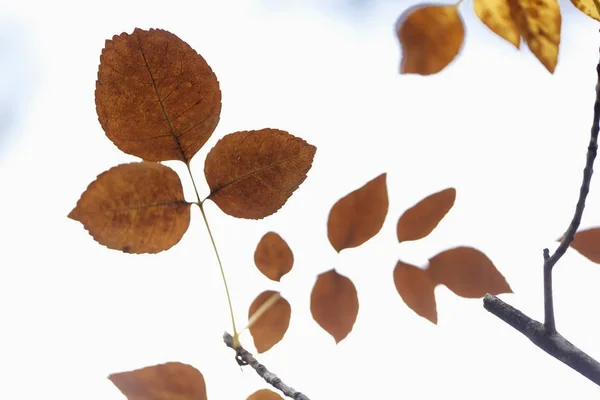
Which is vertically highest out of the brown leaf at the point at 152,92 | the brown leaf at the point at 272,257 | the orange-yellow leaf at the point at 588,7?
the orange-yellow leaf at the point at 588,7

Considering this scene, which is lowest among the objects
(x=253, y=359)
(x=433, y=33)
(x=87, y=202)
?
(x=253, y=359)

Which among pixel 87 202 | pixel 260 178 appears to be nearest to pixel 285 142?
pixel 260 178

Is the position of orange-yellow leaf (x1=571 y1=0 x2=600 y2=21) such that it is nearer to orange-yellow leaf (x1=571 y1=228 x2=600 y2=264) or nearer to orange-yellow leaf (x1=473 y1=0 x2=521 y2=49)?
orange-yellow leaf (x1=473 y1=0 x2=521 y2=49)

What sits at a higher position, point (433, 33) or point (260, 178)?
point (433, 33)

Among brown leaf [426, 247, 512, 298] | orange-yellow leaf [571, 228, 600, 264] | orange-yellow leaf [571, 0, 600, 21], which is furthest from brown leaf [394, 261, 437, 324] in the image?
orange-yellow leaf [571, 0, 600, 21]

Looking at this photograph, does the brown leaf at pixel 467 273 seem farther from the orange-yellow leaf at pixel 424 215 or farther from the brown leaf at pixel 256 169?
the brown leaf at pixel 256 169

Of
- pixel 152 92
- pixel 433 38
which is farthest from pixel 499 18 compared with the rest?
pixel 152 92

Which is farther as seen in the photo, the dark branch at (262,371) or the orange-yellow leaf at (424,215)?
the orange-yellow leaf at (424,215)

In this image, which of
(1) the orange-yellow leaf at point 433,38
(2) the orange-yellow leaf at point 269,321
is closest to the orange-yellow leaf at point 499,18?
(1) the orange-yellow leaf at point 433,38

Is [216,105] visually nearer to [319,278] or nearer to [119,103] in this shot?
[119,103]
